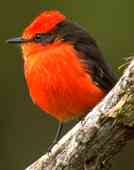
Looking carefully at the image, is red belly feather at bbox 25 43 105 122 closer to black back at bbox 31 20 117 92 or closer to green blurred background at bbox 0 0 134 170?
black back at bbox 31 20 117 92

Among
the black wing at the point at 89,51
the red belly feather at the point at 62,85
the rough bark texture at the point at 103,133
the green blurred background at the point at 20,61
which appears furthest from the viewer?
the green blurred background at the point at 20,61

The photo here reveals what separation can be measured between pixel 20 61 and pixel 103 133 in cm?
482

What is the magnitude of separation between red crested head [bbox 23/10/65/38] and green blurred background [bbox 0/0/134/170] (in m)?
2.64

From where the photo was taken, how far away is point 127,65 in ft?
21.5

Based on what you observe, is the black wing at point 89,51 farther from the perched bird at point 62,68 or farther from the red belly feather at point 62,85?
the red belly feather at point 62,85

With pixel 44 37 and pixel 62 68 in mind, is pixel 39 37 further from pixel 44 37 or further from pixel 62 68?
pixel 62 68

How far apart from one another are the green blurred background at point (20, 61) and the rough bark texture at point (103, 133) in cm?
377

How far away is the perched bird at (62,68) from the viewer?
750 centimetres

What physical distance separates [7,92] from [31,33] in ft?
11.1

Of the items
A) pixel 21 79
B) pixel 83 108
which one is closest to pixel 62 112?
pixel 83 108

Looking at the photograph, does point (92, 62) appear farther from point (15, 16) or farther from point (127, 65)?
point (15, 16)

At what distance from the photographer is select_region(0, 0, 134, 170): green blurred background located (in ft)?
35.3

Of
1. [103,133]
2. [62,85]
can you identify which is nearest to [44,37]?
[62,85]

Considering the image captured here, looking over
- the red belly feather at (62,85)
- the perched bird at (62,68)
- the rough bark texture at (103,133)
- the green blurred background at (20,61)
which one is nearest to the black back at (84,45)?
the perched bird at (62,68)
